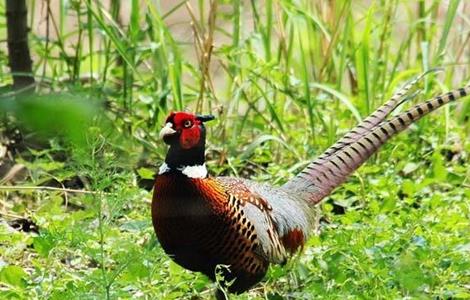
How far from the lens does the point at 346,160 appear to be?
12.7ft

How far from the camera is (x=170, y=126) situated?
3262 mm

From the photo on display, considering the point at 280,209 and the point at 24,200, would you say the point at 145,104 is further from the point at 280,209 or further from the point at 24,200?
the point at 280,209

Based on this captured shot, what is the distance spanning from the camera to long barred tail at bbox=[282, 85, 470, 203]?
12.6ft

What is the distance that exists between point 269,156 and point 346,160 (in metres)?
1.12

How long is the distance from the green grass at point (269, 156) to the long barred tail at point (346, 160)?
18 cm

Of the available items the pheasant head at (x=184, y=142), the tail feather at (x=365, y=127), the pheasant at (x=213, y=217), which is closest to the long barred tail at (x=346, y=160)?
the tail feather at (x=365, y=127)

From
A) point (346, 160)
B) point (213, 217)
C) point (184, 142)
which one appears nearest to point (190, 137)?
point (184, 142)

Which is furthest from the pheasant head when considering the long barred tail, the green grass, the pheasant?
the long barred tail

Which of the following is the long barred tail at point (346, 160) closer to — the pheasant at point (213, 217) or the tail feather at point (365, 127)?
the tail feather at point (365, 127)

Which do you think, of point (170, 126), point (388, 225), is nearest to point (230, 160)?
point (388, 225)

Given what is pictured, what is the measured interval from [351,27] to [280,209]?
1878 millimetres

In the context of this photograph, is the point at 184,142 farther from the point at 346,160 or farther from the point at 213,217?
the point at 346,160

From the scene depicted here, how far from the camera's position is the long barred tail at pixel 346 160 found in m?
3.84

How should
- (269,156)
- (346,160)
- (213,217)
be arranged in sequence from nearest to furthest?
1. (213,217)
2. (346,160)
3. (269,156)
